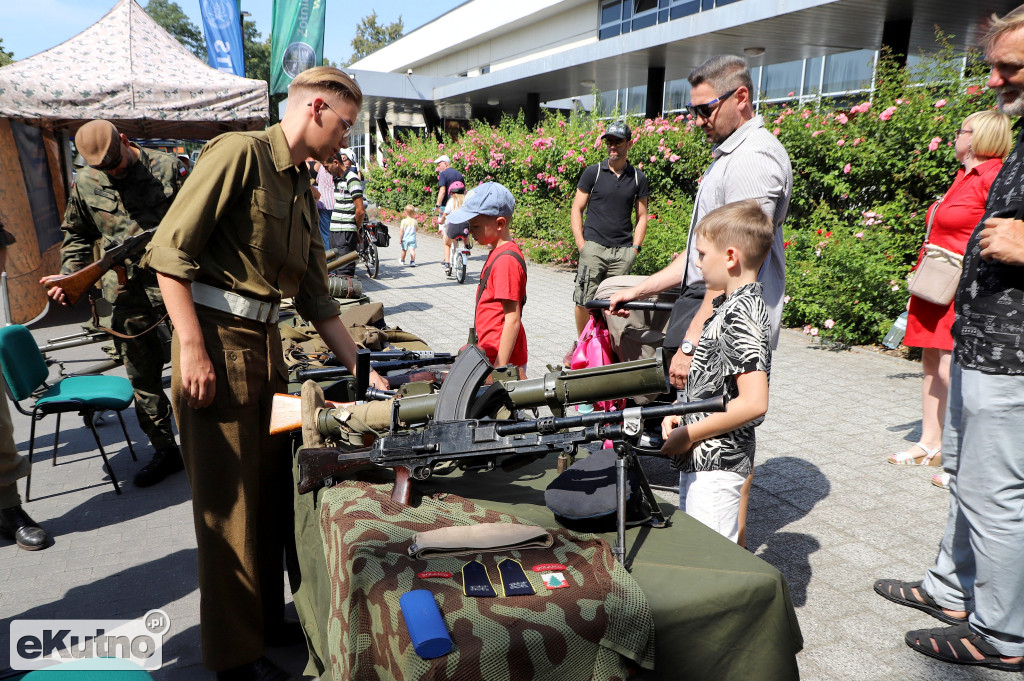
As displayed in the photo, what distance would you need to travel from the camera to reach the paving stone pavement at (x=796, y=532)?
9.98ft

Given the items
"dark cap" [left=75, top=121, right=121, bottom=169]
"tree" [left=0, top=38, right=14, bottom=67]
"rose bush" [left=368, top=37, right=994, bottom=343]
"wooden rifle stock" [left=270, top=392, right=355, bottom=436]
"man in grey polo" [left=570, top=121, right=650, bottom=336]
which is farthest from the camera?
"tree" [left=0, top=38, right=14, bottom=67]

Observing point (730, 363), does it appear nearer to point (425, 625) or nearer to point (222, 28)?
point (425, 625)

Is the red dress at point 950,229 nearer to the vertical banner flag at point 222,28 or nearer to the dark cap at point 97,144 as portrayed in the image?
the dark cap at point 97,144

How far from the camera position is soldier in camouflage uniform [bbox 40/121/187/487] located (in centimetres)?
495

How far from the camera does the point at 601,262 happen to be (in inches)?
301

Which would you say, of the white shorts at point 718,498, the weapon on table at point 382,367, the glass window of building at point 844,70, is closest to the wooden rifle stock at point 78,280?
the weapon on table at point 382,367

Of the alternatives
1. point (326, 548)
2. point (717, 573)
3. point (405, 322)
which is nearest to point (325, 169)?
point (405, 322)

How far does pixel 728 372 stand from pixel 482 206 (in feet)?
5.62

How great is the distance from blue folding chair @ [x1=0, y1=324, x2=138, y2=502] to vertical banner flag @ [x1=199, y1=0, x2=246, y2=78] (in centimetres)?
1344

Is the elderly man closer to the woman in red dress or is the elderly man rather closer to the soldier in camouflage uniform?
the woman in red dress

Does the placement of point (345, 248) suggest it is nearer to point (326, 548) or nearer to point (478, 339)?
point (478, 339)

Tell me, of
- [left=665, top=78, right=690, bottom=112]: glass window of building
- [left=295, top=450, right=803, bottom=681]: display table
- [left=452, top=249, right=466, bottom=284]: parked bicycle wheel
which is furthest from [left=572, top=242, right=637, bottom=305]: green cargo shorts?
[left=665, top=78, right=690, bottom=112]: glass window of building

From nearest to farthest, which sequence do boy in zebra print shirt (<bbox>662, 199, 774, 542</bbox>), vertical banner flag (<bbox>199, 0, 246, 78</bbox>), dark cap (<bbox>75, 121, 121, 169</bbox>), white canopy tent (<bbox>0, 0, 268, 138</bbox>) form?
boy in zebra print shirt (<bbox>662, 199, 774, 542</bbox>), dark cap (<bbox>75, 121, 121, 169</bbox>), white canopy tent (<bbox>0, 0, 268, 138</bbox>), vertical banner flag (<bbox>199, 0, 246, 78</bbox>)

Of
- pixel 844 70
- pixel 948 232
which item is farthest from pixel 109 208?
pixel 844 70
